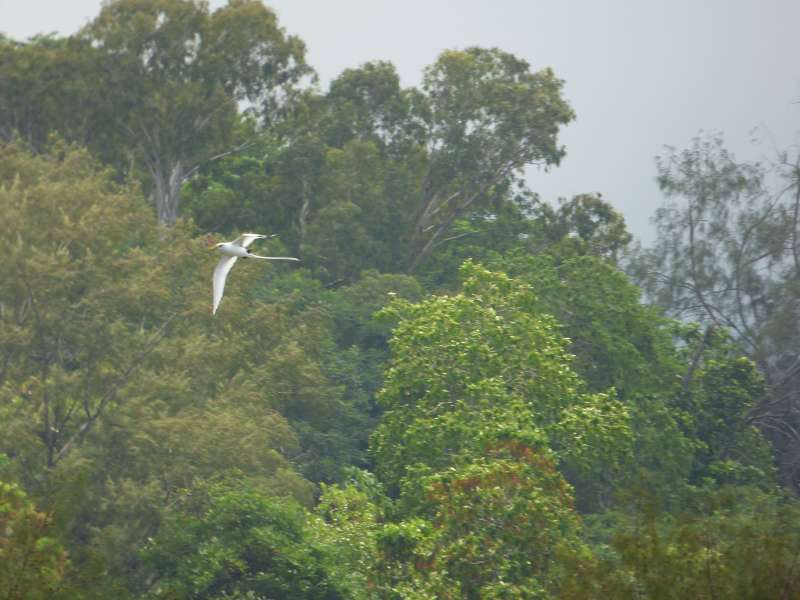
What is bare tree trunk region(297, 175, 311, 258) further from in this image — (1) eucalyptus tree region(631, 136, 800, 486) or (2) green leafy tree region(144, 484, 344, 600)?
(2) green leafy tree region(144, 484, 344, 600)

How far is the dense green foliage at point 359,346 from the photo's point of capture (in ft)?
76.4

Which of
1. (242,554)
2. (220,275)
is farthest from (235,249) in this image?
(242,554)

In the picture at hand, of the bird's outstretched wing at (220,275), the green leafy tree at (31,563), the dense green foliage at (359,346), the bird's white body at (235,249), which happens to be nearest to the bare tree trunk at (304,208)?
the dense green foliage at (359,346)

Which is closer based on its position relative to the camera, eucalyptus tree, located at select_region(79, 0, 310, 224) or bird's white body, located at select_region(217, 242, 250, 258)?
bird's white body, located at select_region(217, 242, 250, 258)

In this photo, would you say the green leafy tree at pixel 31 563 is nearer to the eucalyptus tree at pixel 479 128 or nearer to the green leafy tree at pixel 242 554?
the green leafy tree at pixel 242 554

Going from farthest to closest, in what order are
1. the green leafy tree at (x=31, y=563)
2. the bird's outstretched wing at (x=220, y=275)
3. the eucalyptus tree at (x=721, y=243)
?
the eucalyptus tree at (x=721, y=243), the bird's outstretched wing at (x=220, y=275), the green leafy tree at (x=31, y=563)

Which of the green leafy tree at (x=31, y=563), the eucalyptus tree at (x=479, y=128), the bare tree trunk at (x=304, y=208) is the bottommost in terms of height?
the green leafy tree at (x=31, y=563)

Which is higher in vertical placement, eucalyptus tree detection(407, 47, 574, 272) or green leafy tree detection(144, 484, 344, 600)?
eucalyptus tree detection(407, 47, 574, 272)

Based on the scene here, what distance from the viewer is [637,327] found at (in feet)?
122

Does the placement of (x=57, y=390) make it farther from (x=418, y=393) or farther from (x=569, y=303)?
(x=569, y=303)

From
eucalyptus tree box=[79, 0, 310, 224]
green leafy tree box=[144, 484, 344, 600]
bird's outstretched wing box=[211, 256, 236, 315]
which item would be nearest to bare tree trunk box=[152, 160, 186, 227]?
eucalyptus tree box=[79, 0, 310, 224]

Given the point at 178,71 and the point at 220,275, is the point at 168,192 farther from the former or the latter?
the point at 220,275

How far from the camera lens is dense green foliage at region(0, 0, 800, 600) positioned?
2328cm

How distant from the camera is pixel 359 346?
41.8 metres
